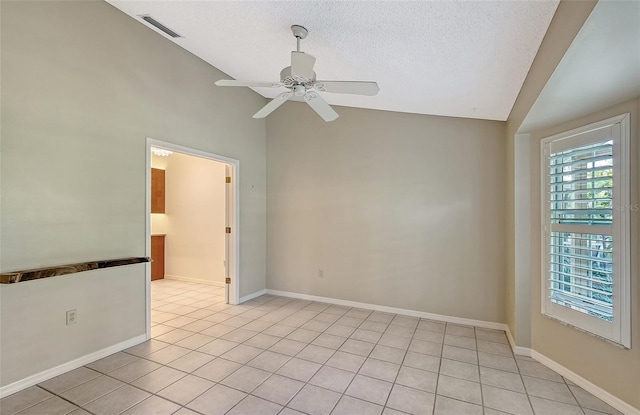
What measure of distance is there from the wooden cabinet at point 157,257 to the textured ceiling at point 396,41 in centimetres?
404

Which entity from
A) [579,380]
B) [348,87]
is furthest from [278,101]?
[579,380]

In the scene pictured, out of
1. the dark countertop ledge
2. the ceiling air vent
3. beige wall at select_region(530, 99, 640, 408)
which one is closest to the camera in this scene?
beige wall at select_region(530, 99, 640, 408)

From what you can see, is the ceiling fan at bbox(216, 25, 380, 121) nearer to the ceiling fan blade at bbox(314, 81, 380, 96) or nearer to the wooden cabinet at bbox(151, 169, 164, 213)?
the ceiling fan blade at bbox(314, 81, 380, 96)

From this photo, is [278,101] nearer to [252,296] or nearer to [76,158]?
[76,158]

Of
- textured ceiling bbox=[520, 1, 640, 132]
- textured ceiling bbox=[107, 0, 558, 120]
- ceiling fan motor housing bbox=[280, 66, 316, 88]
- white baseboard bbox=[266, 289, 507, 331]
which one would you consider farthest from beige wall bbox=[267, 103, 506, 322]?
ceiling fan motor housing bbox=[280, 66, 316, 88]

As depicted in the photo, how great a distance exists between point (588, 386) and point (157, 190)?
6940 mm

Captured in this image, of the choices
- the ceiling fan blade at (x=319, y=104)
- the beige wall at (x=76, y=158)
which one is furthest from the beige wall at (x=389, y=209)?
the beige wall at (x=76, y=158)

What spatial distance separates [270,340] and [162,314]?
1791 mm

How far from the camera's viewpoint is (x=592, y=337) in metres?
2.32

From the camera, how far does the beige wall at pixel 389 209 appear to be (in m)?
3.67

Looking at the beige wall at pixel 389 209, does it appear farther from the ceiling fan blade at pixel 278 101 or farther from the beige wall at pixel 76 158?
the beige wall at pixel 76 158

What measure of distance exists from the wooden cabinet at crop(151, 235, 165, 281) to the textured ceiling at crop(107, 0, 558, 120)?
404cm

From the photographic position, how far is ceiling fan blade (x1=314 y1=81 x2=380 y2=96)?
2.31 m

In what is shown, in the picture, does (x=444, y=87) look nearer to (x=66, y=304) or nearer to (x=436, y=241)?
(x=436, y=241)
